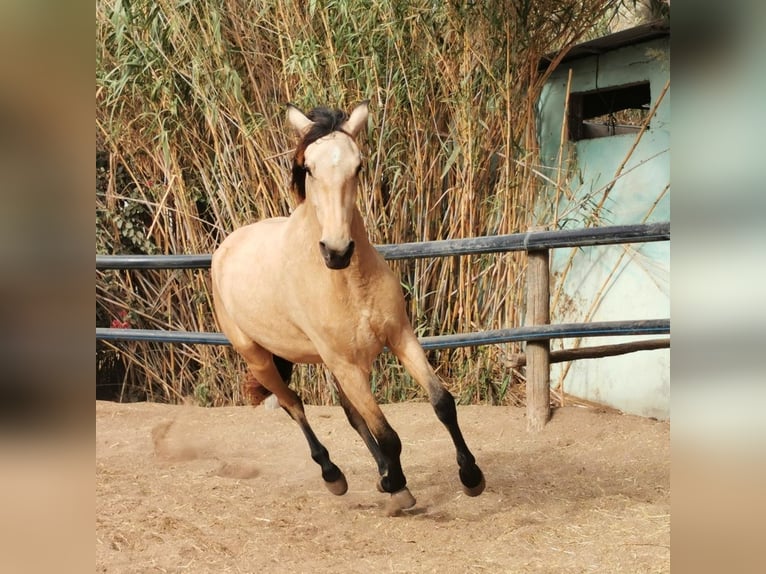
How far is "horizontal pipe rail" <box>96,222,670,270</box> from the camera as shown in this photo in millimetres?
4027

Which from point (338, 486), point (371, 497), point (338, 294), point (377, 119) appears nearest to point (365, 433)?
point (338, 486)

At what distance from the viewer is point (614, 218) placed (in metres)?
5.22

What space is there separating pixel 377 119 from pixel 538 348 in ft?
5.88

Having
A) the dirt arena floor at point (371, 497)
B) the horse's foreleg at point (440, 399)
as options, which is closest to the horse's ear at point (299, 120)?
the horse's foreleg at point (440, 399)

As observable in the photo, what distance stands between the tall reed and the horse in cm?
188

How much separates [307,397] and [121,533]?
100 inches

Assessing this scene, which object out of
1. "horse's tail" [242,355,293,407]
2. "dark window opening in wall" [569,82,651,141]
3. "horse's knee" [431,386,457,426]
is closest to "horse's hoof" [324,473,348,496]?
"horse's tail" [242,355,293,407]

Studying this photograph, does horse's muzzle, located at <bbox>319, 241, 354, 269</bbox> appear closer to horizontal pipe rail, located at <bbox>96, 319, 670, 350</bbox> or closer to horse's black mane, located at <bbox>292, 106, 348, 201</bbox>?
horse's black mane, located at <bbox>292, 106, 348, 201</bbox>

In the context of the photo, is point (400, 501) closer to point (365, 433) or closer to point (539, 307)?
point (365, 433)

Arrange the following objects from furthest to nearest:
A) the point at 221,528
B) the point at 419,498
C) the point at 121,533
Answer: the point at 419,498 < the point at 221,528 < the point at 121,533

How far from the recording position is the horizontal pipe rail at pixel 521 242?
13.2 feet
